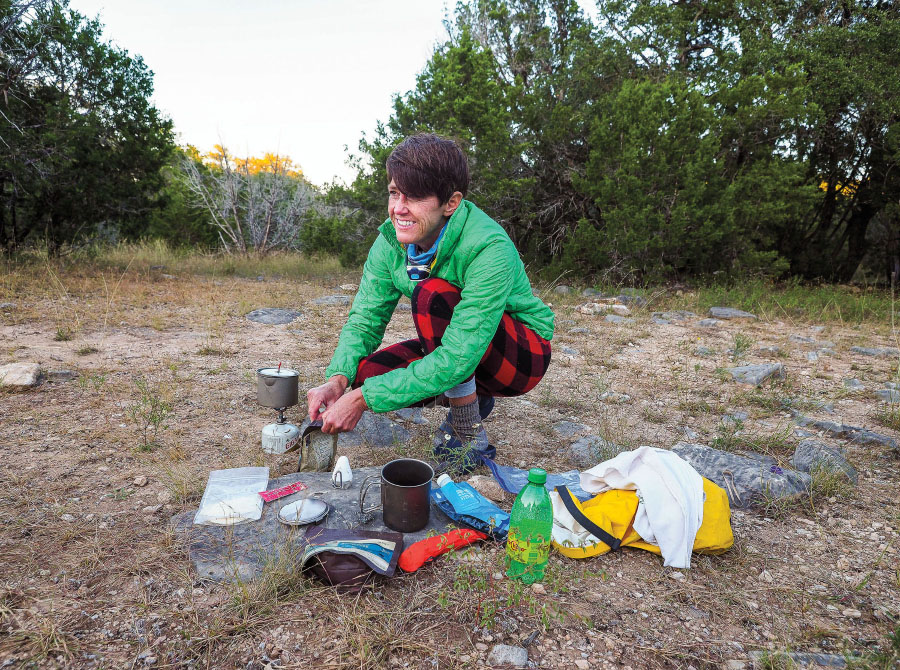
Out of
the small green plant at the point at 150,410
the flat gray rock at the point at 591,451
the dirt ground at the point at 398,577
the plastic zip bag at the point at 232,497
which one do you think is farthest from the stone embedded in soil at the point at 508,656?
the small green plant at the point at 150,410

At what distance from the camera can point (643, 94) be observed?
281 inches

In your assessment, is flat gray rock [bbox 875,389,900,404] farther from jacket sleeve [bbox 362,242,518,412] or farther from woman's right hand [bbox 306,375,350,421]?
woman's right hand [bbox 306,375,350,421]

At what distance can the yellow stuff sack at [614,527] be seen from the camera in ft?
5.76

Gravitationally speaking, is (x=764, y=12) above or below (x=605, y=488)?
above

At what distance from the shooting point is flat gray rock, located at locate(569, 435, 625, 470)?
251 cm

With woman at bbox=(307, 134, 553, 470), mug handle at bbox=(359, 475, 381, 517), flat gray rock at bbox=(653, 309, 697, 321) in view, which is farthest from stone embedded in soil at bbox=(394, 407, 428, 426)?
flat gray rock at bbox=(653, 309, 697, 321)

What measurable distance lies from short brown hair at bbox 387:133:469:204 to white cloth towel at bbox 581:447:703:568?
4.20 feet

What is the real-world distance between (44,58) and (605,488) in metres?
8.27

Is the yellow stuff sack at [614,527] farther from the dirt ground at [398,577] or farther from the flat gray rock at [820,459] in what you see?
the flat gray rock at [820,459]

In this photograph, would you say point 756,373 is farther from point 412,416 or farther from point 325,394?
point 325,394

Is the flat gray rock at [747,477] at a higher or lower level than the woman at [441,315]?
lower

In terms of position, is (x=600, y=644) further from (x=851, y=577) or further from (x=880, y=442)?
(x=880, y=442)

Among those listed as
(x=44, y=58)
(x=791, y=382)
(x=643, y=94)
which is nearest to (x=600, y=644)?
(x=791, y=382)

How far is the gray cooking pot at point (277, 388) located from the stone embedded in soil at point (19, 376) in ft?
5.40
